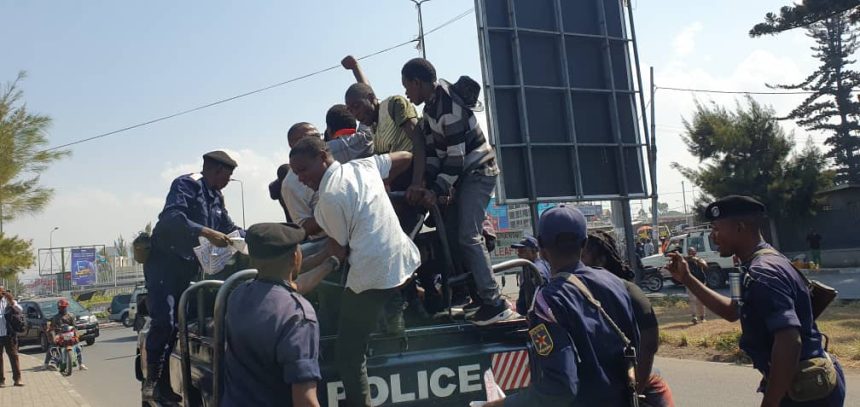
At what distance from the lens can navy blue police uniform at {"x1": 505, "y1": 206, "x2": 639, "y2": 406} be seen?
232 centimetres

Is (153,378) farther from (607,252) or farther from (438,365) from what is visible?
(607,252)

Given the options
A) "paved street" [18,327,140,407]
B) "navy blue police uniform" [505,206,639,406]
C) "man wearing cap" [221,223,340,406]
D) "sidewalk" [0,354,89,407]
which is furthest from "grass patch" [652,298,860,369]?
"sidewalk" [0,354,89,407]

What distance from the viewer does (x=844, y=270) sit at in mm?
25141

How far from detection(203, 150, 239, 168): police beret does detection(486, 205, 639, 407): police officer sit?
2785mm

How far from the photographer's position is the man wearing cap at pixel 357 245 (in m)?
3.02

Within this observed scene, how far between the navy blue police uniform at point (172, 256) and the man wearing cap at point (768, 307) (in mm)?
3007

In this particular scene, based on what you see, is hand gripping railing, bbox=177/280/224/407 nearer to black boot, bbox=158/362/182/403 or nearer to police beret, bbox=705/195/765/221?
black boot, bbox=158/362/182/403

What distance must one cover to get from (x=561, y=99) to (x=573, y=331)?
11.3 meters

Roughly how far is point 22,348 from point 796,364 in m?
26.4

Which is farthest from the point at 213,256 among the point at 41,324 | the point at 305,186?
the point at 41,324

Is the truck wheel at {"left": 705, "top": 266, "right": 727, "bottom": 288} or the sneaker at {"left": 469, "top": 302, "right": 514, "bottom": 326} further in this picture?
the truck wheel at {"left": 705, "top": 266, "right": 727, "bottom": 288}

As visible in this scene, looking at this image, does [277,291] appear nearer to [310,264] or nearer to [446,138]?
[310,264]

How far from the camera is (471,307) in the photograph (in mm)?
4031

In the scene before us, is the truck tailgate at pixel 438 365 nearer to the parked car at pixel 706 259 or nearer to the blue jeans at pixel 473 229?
the blue jeans at pixel 473 229
